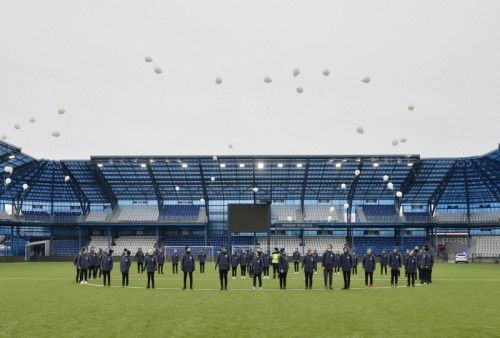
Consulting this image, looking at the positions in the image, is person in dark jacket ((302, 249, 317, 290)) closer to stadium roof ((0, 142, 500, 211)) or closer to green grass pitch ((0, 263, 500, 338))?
green grass pitch ((0, 263, 500, 338))

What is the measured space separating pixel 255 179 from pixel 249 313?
59684 millimetres

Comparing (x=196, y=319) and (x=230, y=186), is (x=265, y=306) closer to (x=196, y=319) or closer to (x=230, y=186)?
(x=196, y=319)

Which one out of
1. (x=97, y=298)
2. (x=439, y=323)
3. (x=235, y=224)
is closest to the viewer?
(x=439, y=323)

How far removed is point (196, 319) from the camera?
48.8ft

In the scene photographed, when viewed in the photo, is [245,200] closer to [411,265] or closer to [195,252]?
[195,252]

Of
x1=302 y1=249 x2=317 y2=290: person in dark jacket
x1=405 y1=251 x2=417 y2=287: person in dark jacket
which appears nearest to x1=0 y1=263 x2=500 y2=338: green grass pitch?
x1=302 y1=249 x2=317 y2=290: person in dark jacket

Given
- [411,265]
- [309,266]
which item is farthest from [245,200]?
[309,266]

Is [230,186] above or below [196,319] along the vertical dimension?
above

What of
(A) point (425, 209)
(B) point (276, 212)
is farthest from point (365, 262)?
(A) point (425, 209)

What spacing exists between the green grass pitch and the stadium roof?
4562 cm

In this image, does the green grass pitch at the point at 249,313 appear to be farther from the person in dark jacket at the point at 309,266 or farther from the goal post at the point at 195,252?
the goal post at the point at 195,252

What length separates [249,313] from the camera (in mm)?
16266

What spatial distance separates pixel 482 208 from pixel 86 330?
76026mm

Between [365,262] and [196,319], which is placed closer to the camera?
[196,319]
